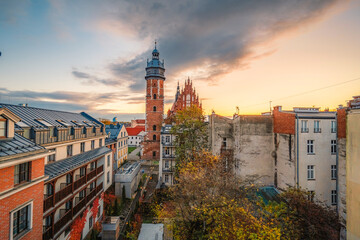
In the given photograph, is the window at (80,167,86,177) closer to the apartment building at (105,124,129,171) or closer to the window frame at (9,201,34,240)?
the window frame at (9,201,34,240)

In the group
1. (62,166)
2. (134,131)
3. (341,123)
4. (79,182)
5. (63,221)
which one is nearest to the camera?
(63,221)

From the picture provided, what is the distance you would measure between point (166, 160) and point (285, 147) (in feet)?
54.4

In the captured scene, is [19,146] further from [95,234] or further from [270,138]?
[270,138]

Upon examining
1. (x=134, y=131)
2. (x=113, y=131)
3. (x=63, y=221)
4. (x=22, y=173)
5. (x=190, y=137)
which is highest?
(x=113, y=131)

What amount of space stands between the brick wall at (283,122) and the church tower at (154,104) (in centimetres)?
2556

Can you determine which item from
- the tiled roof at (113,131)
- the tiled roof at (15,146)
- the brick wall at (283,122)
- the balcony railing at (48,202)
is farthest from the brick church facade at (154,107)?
the tiled roof at (15,146)

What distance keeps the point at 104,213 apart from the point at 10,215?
14401 mm

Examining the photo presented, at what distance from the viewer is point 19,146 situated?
26.8ft

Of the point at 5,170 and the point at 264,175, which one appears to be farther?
the point at 264,175

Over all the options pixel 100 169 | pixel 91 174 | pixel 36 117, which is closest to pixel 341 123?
pixel 91 174

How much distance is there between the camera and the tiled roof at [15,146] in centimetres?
725

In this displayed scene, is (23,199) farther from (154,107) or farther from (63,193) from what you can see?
(154,107)

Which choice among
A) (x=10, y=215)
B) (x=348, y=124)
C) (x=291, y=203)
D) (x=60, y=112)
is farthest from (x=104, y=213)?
(x=348, y=124)

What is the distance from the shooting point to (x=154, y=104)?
130ft
